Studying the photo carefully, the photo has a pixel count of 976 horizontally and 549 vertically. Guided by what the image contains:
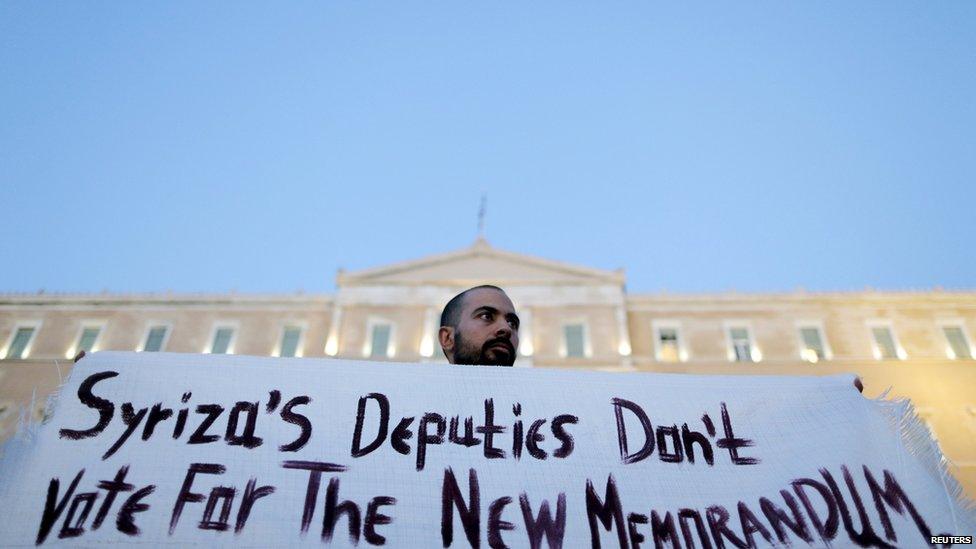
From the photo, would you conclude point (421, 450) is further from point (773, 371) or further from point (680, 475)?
point (773, 371)

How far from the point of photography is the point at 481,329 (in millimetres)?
4113

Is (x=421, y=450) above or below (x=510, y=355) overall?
below

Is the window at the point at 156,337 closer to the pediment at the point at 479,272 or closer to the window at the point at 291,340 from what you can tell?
the window at the point at 291,340

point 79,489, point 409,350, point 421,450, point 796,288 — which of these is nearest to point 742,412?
point 421,450

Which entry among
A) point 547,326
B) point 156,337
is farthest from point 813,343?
point 156,337

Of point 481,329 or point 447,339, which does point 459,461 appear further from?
point 447,339

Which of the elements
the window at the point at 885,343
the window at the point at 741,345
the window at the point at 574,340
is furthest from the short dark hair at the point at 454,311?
the window at the point at 885,343

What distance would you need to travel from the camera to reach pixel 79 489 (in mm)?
2756

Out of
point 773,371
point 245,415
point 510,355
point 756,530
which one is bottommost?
point 756,530

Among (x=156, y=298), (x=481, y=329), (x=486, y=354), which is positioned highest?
(x=156, y=298)

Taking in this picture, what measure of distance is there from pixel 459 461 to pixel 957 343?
28801 mm

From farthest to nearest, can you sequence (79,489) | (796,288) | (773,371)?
(796,288), (773,371), (79,489)

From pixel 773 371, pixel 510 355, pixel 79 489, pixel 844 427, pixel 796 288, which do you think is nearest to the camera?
pixel 79 489

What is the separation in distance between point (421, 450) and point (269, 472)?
2.53ft
